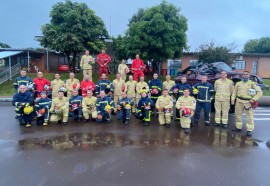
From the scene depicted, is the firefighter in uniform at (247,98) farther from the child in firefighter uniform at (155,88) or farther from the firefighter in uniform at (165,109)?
the child in firefighter uniform at (155,88)

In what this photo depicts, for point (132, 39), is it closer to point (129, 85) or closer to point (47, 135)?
point (129, 85)

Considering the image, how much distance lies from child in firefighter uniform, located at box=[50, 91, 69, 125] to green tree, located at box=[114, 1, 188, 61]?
31.8ft

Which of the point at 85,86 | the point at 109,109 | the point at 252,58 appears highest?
the point at 252,58

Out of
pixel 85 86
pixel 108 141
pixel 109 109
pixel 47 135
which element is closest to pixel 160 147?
pixel 108 141

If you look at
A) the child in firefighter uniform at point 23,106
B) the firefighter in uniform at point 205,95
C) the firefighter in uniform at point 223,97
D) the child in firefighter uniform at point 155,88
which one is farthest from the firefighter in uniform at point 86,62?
the firefighter in uniform at point 223,97

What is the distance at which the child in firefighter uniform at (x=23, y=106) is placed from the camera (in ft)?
22.6

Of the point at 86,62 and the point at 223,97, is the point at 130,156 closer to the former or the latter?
the point at 223,97

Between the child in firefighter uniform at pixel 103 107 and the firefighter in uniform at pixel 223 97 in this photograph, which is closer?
the firefighter in uniform at pixel 223 97

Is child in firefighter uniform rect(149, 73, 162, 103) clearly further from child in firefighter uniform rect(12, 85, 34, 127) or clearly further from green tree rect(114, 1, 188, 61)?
green tree rect(114, 1, 188, 61)

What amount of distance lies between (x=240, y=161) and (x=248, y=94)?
2592mm

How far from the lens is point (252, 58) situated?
23.7 m

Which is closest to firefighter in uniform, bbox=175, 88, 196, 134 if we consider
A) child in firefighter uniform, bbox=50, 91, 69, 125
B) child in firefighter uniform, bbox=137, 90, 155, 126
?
child in firefighter uniform, bbox=137, 90, 155, 126

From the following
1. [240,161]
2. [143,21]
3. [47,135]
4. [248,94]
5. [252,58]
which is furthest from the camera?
[252,58]

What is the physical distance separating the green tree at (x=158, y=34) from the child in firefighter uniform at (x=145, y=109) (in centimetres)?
897
